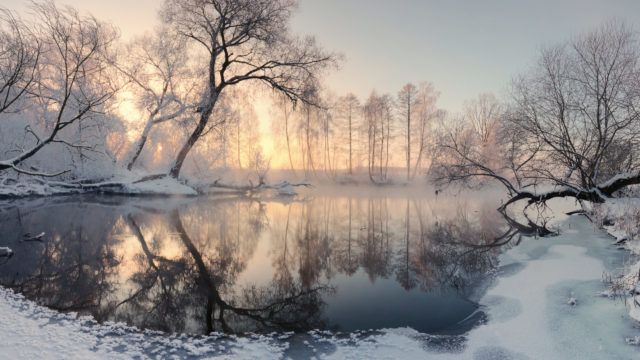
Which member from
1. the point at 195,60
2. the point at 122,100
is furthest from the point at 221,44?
the point at 122,100

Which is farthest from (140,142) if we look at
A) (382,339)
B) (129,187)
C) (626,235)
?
Answer: (626,235)

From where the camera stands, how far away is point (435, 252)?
30.2 feet

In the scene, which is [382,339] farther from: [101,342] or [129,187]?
[129,187]

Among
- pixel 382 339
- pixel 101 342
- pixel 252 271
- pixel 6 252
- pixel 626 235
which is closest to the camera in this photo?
pixel 101 342

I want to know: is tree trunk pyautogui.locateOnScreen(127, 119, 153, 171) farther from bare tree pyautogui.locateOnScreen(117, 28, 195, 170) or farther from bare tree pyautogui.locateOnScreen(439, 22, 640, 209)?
bare tree pyautogui.locateOnScreen(439, 22, 640, 209)

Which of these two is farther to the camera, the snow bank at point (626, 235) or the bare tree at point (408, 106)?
the bare tree at point (408, 106)

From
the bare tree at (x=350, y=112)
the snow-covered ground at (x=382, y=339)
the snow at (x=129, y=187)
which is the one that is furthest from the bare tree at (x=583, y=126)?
the bare tree at (x=350, y=112)

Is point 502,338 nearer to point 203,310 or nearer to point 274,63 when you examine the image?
point 203,310

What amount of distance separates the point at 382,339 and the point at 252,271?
343 centimetres

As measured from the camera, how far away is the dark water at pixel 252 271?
203 inches

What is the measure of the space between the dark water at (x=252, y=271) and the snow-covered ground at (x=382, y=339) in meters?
0.31

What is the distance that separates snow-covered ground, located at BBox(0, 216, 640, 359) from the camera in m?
4.02

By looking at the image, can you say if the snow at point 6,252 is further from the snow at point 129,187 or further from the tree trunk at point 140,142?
the tree trunk at point 140,142

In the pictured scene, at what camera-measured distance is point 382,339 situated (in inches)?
177
